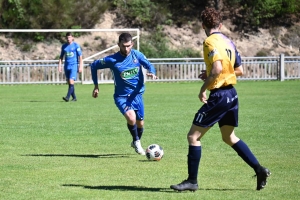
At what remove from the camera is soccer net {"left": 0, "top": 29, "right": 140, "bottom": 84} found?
33312mm

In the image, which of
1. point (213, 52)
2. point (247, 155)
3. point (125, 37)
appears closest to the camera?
point (213, 52)

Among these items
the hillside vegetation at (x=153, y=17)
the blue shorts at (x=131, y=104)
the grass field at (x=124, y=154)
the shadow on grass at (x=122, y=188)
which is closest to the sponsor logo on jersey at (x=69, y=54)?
the grass field at (x=124, y=154)

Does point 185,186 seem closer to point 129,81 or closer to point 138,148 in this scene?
point 138,148

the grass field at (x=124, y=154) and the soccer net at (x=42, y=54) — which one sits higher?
the soccer net at (x=42, y=54)

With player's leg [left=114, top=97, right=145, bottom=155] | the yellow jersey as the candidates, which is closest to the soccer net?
player's leg [left=114, top=97, right=145, bottom=155]

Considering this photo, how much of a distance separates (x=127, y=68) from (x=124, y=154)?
132cm

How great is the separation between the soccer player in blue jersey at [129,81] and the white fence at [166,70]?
70.3 feet

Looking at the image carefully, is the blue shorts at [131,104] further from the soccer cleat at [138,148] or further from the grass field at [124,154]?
the grass field at [124,154]

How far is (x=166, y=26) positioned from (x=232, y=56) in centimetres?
3399

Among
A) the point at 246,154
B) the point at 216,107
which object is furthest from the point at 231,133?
the point at 216,107

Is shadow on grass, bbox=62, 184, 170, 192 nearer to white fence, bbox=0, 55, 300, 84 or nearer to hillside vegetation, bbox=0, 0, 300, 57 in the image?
white fence, bbox=0, 55, 300, 84

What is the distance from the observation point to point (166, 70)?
35406 millimetres

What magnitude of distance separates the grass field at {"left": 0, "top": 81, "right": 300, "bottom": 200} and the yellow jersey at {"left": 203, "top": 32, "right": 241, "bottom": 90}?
3.82 feet

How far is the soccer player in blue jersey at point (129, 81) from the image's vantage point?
11336 mm
